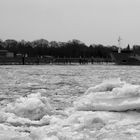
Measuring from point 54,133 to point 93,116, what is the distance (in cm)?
151

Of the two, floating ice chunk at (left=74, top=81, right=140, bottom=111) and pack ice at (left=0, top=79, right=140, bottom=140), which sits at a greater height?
floating ice chunk at (left=74, top=81, right=140, bottom=111)

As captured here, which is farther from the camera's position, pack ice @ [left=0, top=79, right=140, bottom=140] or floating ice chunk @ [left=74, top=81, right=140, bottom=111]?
floating ice chunk @ [left=74, top=81, right=140, bottom=111]

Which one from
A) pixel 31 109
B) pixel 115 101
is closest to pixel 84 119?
pixel 115 101

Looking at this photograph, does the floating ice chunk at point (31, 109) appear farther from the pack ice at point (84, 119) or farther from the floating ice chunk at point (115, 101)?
the floating ice chunk at point (115, 101)

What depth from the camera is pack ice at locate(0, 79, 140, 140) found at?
9.59m

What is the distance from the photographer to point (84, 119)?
10.7m

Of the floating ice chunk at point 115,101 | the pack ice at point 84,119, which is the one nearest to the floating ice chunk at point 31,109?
the pack ice at point 84,119

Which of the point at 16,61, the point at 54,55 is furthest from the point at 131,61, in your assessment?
the point at 54,55

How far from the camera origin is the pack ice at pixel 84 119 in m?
9.59

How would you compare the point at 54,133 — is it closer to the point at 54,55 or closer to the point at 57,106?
the point at 57,106

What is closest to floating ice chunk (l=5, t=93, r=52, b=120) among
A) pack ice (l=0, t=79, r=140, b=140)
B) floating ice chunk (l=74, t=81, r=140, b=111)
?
pack ice (l=0, t=79, r=140, b=140)

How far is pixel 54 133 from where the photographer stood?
9.72 m

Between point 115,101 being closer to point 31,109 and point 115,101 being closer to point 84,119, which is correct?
point 84,119

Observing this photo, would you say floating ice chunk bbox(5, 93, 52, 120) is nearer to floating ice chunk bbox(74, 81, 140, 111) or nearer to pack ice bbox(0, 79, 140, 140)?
pack ice bbox(0, 79, 140, 140)
